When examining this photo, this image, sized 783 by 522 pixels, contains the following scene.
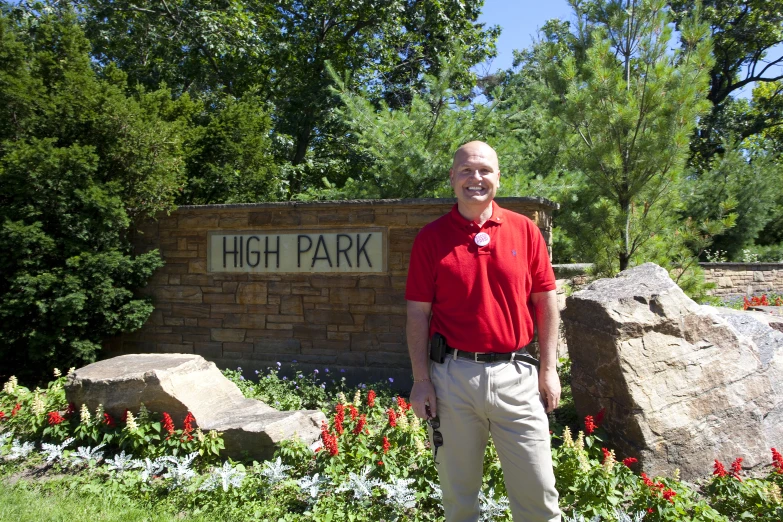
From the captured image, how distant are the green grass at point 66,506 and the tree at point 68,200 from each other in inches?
88.2

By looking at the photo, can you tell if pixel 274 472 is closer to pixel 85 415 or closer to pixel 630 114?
pixel 85 415

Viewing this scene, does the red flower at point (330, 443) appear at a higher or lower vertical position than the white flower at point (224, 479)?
higher

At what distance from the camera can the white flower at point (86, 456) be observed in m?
3.90

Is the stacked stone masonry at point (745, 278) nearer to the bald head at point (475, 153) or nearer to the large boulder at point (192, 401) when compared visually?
the large boulder at point (192, 401)

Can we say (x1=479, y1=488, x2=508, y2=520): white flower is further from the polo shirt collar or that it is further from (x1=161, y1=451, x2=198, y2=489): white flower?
(x1=161, y1=451, x2=198, y2=489): white flower

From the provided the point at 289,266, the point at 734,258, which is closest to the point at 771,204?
the point at 734,258

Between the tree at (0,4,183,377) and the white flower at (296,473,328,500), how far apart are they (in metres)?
3.25

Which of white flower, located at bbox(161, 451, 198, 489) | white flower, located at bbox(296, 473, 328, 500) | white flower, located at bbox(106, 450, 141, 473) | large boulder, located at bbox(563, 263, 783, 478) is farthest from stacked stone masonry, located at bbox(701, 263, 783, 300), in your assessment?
white flower, located at bbox(106, 450, 141, 473)

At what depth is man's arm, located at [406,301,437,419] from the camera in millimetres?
2436

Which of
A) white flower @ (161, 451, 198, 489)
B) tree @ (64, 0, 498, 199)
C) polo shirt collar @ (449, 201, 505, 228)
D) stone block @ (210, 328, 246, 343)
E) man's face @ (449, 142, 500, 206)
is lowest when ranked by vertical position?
white flower @ (161, 451, 198, 489)

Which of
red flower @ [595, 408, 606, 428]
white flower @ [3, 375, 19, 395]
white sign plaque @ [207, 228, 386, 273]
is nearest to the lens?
red flower @ [595, 408, 606, 428]

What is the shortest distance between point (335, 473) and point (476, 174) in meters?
1.99

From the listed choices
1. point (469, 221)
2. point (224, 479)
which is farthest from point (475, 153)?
point (224, 479)

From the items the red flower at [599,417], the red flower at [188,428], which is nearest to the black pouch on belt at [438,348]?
the red flower at [599,417]
